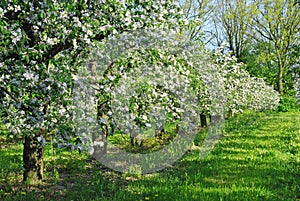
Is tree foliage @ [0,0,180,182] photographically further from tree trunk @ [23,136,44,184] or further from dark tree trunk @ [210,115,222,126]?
dark tree trunk @ [210,115,222,126]

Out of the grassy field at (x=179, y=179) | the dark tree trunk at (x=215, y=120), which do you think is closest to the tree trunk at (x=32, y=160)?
the grassy field at (x=179, y=179)

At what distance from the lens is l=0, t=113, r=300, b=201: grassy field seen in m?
5.59

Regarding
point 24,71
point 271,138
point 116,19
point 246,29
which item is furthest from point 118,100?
point 246,29

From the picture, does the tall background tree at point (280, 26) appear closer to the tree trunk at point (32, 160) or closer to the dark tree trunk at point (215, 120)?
the dark tree trunk at point (215, 120)

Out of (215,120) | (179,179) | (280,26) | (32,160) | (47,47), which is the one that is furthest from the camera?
(280,26)

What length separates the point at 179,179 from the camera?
648 centimetres

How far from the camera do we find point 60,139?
11.8 feet

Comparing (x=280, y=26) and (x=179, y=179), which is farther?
(x=280, y=26)

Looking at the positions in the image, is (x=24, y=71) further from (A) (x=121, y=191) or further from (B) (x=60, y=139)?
(A) (x=121, y=191)

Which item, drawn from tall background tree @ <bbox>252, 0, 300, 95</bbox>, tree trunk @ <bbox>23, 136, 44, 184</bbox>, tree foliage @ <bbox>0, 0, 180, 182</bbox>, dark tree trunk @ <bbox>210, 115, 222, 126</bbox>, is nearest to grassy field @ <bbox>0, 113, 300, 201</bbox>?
tree trunk @ <bbox>23, 136, 44, 184</bbox>

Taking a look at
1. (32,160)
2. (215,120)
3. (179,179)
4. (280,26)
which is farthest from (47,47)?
(280,26)

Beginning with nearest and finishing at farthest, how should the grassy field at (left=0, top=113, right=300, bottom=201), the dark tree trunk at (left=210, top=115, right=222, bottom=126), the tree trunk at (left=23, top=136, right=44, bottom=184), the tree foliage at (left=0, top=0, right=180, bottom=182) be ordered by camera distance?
1. the tree foliage at (left=0, top=0, right=180, bottom=182)
2. the grassy field at (left=0, top=113, right=300, bottom=201)
3. the tree trunk at (left=23, top=136, right=44, bottom=184)
4. the dark tree trunk at (left=210, top=115, right=222, bottom=126)

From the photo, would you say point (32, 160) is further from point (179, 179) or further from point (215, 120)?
point (215, 120)

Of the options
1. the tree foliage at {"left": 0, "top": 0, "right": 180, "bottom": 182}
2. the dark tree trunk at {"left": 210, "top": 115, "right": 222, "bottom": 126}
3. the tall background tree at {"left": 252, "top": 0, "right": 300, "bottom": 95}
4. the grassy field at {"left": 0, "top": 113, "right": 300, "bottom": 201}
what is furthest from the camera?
the tall background tree at {"left": 252, "top": 0, "right": 300, "bottom": 95}
